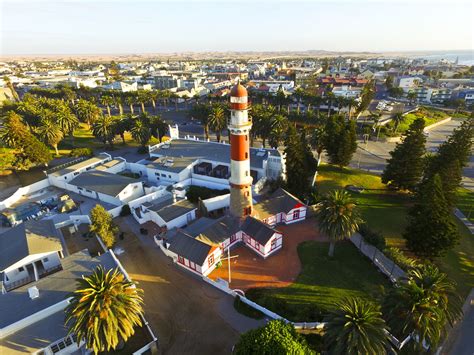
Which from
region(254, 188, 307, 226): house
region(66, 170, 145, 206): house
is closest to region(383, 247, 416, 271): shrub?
region(254, 188, 307, 226): house

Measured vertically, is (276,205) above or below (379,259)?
above

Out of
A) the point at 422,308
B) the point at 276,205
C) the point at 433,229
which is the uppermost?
the point at 422,308

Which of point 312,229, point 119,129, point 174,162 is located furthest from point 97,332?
point 119,129

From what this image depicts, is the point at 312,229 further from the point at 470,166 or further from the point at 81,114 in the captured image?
the point at 81,114

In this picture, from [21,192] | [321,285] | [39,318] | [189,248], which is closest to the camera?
[39,318]

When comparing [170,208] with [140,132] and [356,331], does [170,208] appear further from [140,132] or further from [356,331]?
[140,132]

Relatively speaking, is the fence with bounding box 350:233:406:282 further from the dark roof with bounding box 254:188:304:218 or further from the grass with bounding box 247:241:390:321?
the dark roof with bounding box 254:188:304:218

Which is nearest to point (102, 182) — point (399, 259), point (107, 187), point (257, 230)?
point (107, 187)
